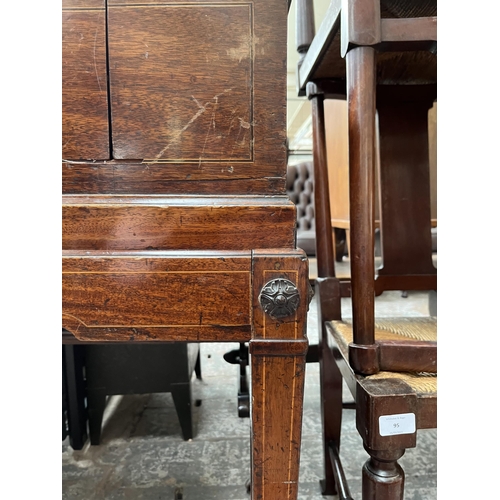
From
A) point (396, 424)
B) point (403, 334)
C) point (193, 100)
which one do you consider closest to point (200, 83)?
point (193, 100)

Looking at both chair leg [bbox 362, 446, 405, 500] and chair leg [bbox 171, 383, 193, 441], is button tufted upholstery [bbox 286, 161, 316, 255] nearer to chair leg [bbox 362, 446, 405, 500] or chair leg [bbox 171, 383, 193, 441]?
chair leg [bbox 171, 383, 193, 441]

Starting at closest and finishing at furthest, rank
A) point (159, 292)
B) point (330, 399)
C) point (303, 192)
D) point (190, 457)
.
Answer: point (159, 292)
point (330, 399)
point (190, 457)
point (303, 192)

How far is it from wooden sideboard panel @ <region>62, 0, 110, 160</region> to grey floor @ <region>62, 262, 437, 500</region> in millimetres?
860

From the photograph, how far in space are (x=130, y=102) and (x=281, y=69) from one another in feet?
0.68

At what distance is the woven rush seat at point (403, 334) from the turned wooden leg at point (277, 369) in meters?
0.18

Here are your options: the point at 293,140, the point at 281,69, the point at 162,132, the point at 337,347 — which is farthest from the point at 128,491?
the point at 293,140

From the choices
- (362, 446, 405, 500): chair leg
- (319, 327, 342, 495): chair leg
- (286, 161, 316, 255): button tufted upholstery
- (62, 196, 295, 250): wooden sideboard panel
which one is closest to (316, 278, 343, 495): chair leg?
(319, 327, 342, 495): chair leg

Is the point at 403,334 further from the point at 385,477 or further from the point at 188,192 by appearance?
the point at 188,192

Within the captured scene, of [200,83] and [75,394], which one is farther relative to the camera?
[75,394]

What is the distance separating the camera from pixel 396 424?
0.54 m

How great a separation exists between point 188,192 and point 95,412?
95 centimetres

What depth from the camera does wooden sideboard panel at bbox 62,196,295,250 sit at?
49 centimetres

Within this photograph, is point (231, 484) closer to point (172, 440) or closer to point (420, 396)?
point (172, 440)

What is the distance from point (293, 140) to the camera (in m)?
8.38
